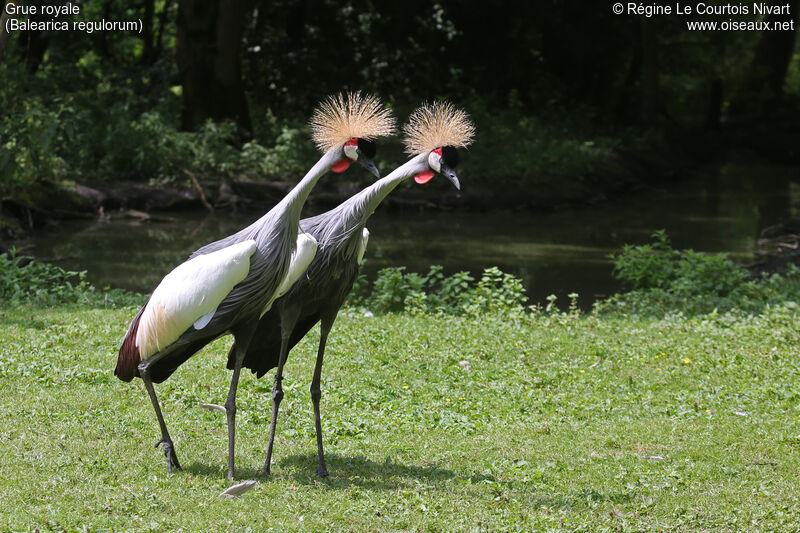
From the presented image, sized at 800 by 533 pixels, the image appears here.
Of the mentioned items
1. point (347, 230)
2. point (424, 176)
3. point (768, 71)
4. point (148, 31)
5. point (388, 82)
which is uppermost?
point (148, 31)

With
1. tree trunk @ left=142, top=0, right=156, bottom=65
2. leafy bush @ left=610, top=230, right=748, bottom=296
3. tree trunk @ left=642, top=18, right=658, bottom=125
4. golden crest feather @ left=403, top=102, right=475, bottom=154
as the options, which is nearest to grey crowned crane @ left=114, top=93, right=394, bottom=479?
golden crest feather @ left=403, top=102, right=475, bottom=154

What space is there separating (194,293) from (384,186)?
1.21 metres

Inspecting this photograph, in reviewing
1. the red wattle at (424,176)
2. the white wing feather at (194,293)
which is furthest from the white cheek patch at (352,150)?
the white wing feather at (194,293)

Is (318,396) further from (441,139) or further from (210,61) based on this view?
(210,61)

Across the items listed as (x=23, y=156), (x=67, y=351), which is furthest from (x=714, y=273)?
(x=23, y=156)

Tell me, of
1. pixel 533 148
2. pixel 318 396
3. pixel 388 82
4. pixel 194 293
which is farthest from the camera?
pixel 388 82

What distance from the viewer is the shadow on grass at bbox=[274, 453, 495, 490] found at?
5.15 meters

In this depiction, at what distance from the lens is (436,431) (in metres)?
6.21

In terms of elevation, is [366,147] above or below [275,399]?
above

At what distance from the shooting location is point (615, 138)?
25281 mm

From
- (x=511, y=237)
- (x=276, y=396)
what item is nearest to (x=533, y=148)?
(x=511, y=237)

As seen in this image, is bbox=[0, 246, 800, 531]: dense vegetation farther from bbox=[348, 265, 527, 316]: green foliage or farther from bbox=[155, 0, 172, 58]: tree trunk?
bbox=[155, 0, 172, 58]: tree trunk

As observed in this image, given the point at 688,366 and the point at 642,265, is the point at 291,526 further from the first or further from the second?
the point at 642,265

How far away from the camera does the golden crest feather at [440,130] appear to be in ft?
16.7
